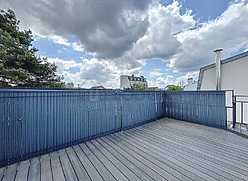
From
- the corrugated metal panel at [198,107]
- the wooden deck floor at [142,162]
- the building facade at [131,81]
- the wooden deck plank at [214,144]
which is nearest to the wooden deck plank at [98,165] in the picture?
the wooden deck floor at [142,162]

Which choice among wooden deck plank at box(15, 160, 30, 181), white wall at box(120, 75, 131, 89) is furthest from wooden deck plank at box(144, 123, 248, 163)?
white wall at box(120, 75, 131, 89)

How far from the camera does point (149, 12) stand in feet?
17.9

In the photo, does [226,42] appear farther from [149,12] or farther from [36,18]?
[36,18]

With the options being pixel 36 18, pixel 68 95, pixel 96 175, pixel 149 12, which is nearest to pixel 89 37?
pixel 36 18

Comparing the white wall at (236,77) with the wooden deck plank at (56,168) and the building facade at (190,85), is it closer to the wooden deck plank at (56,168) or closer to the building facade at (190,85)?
the building facade at (190,85)

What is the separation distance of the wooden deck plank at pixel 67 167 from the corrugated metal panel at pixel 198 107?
169 inches

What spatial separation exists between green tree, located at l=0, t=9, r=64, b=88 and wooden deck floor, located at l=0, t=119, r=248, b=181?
18.4 ft

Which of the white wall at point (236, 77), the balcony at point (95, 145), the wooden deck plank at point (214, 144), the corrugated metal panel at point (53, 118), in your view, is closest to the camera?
the balcony at point (95, 145)

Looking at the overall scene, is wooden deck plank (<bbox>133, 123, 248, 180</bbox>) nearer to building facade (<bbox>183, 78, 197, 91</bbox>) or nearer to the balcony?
the balcony

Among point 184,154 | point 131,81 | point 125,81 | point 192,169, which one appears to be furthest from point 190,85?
point 131,81

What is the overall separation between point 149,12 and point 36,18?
17.8ft

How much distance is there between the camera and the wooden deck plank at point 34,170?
1.43m

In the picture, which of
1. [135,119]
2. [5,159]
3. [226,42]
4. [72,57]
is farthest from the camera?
[72,57]

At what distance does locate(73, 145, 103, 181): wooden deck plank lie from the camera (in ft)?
4.75
